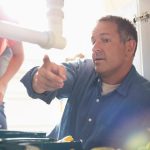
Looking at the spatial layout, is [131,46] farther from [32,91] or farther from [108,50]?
[32,91]

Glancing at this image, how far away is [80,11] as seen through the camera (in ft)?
6.18

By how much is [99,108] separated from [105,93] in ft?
0.22

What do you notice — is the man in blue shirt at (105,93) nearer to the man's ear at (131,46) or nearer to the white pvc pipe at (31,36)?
the man's ear at (131,46)

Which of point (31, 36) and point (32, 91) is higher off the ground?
point (31, 36)

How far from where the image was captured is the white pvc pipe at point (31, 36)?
2.29ft

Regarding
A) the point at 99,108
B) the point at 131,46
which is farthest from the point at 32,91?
the point at 131,46

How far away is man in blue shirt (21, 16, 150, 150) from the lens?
3.18 ft

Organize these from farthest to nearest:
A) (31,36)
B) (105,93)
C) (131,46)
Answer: (131,46) → (105,93) → (31,36)

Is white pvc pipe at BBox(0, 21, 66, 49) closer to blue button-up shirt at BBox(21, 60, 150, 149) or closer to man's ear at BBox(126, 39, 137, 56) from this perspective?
blue button-up shirt at BBox(21, 60, 150, 149)

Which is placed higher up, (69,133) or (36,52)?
(36,52)

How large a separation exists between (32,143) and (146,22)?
36.2 inches

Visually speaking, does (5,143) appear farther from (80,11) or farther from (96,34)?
(80,11)

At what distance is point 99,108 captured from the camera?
1.04 meters

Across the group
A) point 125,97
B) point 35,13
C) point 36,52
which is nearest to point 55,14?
point 125,97
